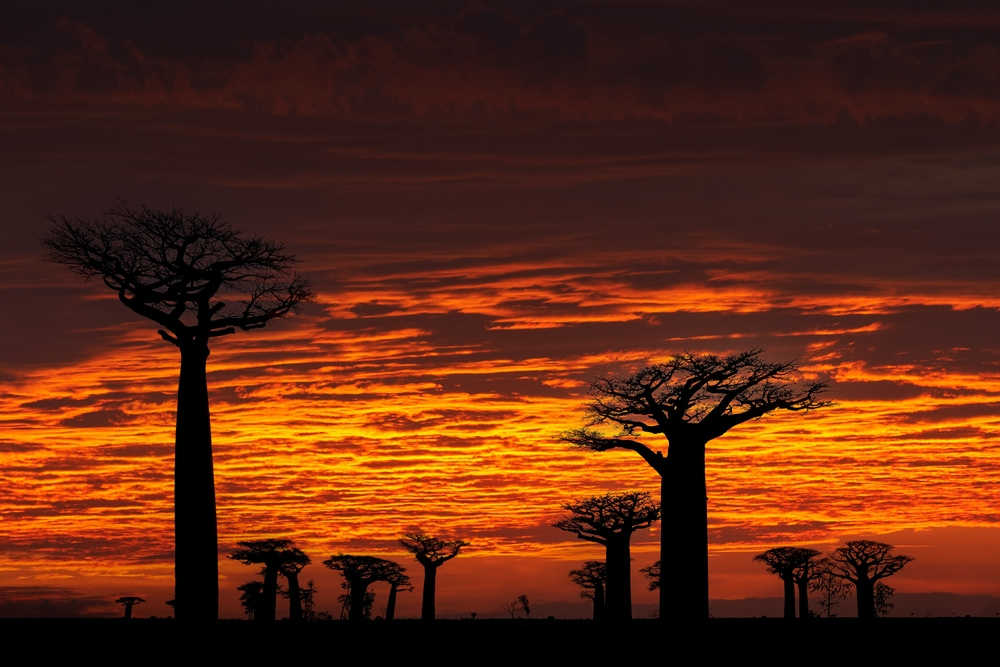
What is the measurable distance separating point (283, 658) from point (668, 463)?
556 inches

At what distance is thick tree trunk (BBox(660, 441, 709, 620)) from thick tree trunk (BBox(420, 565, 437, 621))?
2567cm

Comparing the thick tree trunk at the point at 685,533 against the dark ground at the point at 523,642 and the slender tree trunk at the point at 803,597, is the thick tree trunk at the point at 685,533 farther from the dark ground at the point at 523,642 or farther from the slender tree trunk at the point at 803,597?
the slender tree trunk at the point at 803,597

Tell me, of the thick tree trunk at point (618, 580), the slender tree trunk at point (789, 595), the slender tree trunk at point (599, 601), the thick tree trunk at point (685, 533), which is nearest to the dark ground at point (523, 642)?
the thick tree trunk at point (685, 533)

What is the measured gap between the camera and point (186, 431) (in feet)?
82.4

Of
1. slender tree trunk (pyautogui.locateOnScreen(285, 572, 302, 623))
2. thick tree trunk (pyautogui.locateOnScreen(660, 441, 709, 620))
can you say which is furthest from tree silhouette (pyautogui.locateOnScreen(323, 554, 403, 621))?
thick tree trunk (pyautogui.locateOnScreen(660, 441, 709, 620))

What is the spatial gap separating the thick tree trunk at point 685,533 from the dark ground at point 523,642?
2.94 ft

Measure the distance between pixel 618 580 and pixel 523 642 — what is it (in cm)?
1942

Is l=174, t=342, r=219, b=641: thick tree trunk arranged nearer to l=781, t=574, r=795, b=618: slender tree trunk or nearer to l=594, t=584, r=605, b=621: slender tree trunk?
l=594, t=584, r=605, b=621: slender tree trunk

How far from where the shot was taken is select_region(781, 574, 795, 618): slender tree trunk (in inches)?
2435

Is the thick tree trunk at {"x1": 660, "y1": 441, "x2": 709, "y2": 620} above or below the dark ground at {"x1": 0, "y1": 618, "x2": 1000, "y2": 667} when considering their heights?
above

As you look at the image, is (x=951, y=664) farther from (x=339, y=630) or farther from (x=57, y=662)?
(x=339, y=630)

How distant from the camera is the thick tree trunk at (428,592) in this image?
Answer: 6031cm

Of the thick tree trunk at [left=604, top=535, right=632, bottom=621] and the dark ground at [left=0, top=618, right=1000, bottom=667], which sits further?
the thick tree trunk at [left=604, top=535, right=632, bottom=621]

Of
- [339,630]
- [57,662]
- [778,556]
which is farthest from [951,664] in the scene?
[778,556]
